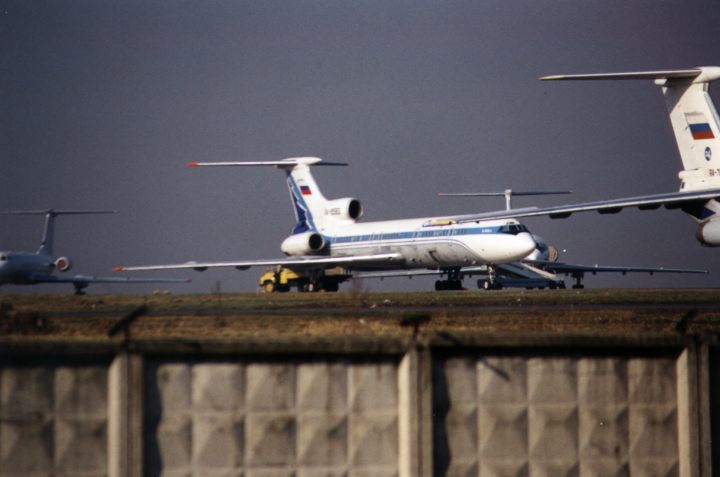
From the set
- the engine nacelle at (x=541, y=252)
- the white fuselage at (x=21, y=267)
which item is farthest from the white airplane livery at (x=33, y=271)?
the engine nacelle at (x=541, y=252)

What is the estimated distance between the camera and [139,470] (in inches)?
454

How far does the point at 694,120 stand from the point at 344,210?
2166cm

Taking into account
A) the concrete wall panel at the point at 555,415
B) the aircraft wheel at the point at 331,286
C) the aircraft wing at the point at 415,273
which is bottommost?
the concrete wall panel at the point at 555,415

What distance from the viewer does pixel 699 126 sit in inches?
1202

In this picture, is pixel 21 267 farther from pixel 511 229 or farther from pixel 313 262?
pixel 511 229

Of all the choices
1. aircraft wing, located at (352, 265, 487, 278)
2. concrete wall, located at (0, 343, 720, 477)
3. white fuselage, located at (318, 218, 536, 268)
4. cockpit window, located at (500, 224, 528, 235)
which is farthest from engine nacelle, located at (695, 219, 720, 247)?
aircraft wing, located at (352, 265, 487, 278)

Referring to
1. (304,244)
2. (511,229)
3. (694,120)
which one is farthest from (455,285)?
(694,120)

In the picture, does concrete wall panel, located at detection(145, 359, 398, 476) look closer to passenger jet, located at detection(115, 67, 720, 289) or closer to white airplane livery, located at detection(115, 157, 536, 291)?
passenger jet, located at detection(115, 67, 720, 289)

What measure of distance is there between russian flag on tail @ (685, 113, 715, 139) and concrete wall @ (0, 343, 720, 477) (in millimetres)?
18888

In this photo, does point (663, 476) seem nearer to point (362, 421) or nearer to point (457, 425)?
point (457, 425)

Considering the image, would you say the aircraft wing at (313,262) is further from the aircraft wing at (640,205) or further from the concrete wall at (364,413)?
the concrete wall at (364,413)

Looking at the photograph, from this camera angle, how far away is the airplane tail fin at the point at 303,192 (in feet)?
168

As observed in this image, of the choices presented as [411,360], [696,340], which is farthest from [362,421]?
[696,340]

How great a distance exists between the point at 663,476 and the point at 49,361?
263 inches
